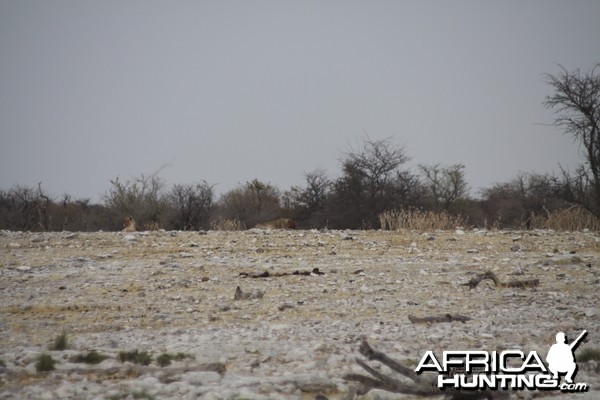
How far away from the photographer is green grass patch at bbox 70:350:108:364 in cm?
461

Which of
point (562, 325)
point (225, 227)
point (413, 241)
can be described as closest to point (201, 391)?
point (562, 325)

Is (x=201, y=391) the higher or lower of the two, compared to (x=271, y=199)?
lower

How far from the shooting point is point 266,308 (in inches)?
271

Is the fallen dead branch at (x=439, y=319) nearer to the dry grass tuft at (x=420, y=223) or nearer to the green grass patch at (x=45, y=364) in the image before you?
the green grass patch at (x=45, y=364)

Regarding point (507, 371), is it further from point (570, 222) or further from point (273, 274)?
point (570, 222)

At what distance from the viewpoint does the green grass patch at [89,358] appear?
461 centimetres

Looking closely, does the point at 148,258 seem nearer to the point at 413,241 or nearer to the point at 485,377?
the point at 413,241

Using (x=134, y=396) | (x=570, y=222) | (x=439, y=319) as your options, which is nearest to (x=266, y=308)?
(x=439, y=319)

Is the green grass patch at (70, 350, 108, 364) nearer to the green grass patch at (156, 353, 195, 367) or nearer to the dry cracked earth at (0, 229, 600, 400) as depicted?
the dry cracked earth at (0, 229, 600, 400)

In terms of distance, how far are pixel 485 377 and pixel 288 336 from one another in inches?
77.8

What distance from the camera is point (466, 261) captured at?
10.4 metres

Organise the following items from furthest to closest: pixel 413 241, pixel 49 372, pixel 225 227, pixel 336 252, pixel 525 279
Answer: pixel 225 227
pixel 413 241
pixel 336 252
pixel 525 279
pixel 49 372

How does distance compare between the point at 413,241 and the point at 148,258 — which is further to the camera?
the point at 413,241

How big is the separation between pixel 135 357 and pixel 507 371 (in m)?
2.41
